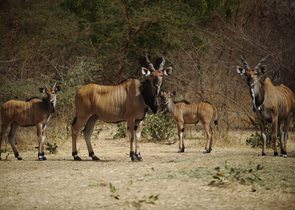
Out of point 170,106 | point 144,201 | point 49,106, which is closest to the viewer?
point 144,201

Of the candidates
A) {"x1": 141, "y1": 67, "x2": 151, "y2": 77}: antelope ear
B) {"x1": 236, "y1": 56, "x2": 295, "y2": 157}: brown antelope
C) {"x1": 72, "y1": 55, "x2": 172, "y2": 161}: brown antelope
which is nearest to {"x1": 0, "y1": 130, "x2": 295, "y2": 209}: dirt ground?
{"x1": 72, "y1": 55, "x2": 172, "y2": 161}: brown antelope

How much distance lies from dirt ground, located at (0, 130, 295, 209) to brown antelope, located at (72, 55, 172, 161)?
0.63 metres

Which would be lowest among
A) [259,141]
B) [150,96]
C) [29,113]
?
[259,141]

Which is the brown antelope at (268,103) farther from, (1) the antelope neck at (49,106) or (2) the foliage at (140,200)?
(2) the foliage at (140,200)

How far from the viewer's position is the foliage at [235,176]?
357 inches

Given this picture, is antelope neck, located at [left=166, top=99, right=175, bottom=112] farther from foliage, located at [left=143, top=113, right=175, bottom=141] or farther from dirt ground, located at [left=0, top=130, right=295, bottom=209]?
dirt ground, located at [left=0, top=130, right=295, bottom=209]

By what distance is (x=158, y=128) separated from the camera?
54.2 feet

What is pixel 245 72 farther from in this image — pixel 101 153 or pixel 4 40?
pixel 4 40

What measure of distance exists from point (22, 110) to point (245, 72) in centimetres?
434

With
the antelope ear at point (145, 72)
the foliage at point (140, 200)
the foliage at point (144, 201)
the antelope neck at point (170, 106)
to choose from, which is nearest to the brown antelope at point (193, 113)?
the antelope neck at point (170, 106)

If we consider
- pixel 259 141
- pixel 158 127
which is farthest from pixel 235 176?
pixel 158 127

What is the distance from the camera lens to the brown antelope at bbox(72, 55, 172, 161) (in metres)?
12.3

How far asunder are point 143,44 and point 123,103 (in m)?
8.40

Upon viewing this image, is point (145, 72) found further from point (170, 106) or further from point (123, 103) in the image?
point (170, 106)
